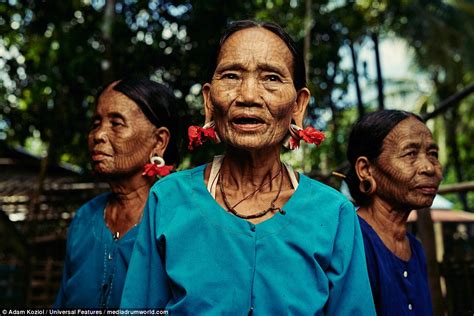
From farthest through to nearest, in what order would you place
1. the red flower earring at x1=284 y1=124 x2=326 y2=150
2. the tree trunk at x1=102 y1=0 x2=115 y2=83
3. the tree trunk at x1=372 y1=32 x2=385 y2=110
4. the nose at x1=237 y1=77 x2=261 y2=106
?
the tree trunk at x1=372 y1=32 x2=385 y2=110 → the tree trunk at x1=102 y1=0 x2=115 y2=83 → the red flower earring at x1=284 y1=124 x2=326 y2=150 → the nose at x1=237 y1=77 x2=261 y2=106

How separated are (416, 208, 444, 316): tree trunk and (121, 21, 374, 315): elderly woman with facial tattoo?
5.47 feet

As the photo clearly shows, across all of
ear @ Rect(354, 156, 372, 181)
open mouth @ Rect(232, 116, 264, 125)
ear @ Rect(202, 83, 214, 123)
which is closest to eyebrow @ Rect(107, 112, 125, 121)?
ear @ Rect(202, 83, 214, 123)

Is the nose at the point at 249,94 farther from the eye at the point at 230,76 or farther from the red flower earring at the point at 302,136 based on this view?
the red flower earring at the point at 302,136

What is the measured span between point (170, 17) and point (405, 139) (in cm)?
308

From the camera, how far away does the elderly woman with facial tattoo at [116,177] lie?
2633 mm

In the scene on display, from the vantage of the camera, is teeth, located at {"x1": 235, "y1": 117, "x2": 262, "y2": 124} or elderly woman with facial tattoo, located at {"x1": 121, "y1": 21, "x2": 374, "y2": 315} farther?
teeth, located at {"x1": 235, "y1": 117, "x2": 262, "y2": 124}

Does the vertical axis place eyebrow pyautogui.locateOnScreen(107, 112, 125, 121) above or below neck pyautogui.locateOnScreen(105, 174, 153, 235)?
above

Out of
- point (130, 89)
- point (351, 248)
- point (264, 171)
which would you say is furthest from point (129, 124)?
point (351, 248)

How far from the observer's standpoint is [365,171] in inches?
108

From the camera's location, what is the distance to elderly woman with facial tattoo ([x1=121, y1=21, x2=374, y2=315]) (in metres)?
1.74

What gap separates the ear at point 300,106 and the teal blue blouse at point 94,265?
1.09 meters

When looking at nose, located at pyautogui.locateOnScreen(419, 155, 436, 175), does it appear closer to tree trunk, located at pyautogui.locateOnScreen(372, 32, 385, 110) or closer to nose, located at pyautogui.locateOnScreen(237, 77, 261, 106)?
nose, located at pyautogui.locateOnScreen(237, 77, 261, 106)

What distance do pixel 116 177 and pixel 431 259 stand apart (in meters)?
2.24

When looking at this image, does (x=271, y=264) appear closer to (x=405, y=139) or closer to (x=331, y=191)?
(x=331, y=191)
